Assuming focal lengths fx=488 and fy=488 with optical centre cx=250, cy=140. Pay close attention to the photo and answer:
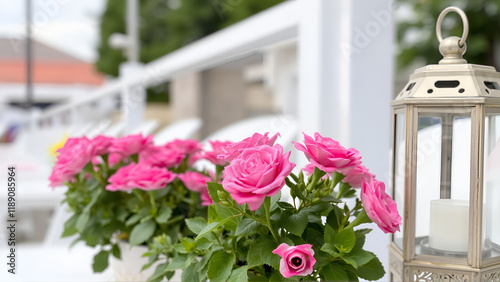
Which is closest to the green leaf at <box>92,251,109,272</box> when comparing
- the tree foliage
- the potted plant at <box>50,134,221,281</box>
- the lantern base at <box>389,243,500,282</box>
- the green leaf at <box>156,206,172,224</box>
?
the potted plant at <box>50,134,221,281</box>

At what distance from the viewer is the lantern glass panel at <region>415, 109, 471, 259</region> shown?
562 millimetres

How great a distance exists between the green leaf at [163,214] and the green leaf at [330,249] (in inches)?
11.1

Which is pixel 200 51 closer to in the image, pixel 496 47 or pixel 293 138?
pixel 293 138

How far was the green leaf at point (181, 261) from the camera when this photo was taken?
571mm

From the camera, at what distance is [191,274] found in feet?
1.90

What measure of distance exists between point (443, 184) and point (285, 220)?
22 cm

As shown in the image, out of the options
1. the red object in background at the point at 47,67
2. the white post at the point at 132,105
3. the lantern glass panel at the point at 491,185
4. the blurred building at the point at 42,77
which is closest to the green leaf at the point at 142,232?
the lantern glass panel at the point at 491,185

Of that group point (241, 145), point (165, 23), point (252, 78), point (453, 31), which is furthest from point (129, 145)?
point (165, 23)

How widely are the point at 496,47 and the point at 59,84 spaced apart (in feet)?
35.2

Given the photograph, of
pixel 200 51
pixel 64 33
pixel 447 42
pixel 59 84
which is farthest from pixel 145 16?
pixel 447 42

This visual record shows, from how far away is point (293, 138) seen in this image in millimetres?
960

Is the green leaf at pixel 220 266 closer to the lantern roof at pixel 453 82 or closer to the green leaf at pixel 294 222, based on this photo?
the green leaf at pixel 294 222

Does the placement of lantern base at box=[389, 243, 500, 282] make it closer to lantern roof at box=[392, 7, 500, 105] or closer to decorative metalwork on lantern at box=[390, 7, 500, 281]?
decorative metalwork on lantern at box=[390, 7, 500, 281]

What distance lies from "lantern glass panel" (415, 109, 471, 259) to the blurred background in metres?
0.14
